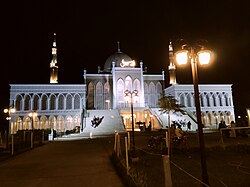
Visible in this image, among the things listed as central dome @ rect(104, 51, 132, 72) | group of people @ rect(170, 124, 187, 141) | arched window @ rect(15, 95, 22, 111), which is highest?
central dome @ rect(104, 51, 132, 72)

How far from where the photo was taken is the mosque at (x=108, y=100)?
43513 mm

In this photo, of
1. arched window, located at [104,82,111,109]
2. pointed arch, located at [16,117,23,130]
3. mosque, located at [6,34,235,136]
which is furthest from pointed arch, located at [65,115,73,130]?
pointed arch, located at [16,117,23,130]

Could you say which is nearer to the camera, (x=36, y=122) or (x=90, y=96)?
(x=36, y=122)

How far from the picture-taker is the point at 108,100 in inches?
1948

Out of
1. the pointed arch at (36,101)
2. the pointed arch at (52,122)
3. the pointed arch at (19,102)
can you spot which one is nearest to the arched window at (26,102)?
the pointed arch at (19,102)

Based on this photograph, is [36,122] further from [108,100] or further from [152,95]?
[152,95]

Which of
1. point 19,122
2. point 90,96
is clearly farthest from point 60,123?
point 90,96

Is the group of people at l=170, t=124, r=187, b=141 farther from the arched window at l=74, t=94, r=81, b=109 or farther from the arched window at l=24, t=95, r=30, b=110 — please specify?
the arched window at l=24, t=95, r=30, b=110

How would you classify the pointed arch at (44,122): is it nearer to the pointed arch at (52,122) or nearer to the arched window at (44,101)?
the pointed arch at (52,122)

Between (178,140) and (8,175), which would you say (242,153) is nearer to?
(178,140)

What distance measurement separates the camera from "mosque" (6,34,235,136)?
143ft

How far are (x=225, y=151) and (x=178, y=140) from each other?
8.24 feet

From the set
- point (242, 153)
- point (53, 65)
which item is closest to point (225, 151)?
point (242, 153)

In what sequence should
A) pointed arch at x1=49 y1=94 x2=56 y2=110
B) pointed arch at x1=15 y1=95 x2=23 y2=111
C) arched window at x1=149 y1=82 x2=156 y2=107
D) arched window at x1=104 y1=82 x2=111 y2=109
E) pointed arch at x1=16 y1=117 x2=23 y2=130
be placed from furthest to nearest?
arched window at x1=149 y1=82 x2=156 y2=107, arched window at x1=104 y1=82 x2=111 y2=109, pointed arch at x1=49 y1=94 x2=56 y2=110, pointed arch at x1=15 y1=95 x2=23 y2=111, pointed arch at x1=16 y1=117 x2=23 y2=130
